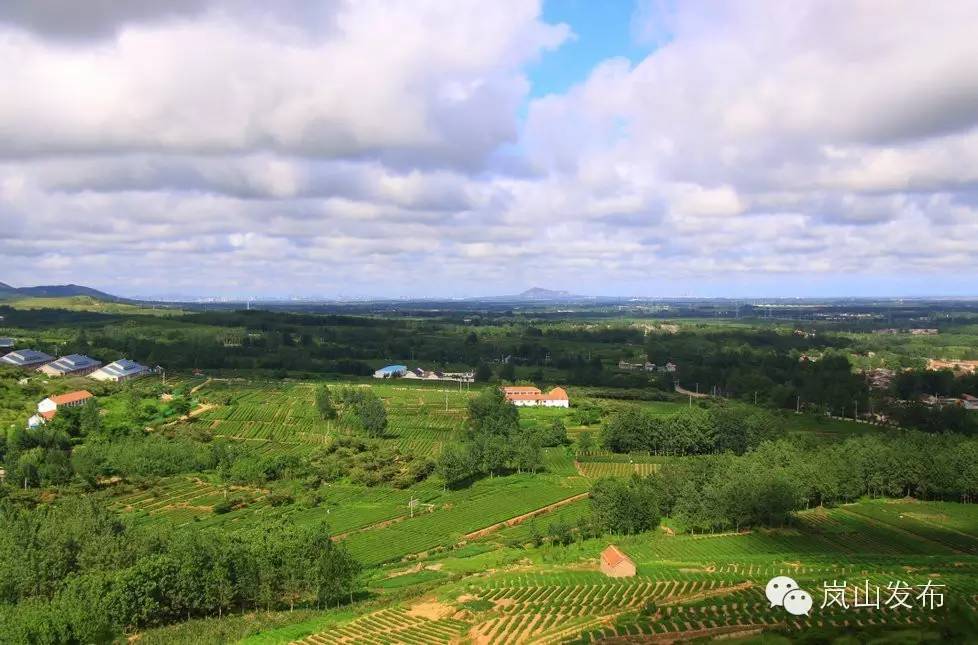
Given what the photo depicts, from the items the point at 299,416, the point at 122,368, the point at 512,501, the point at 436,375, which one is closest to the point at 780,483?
the point at 512,501

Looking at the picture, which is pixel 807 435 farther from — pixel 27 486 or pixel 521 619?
pixel 27 486

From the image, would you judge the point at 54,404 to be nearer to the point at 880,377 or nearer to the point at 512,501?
the point at 512,501

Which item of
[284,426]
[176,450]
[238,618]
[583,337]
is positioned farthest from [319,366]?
[238,618]

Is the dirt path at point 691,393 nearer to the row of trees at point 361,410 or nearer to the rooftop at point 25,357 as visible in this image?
the row of trees at point 361,410

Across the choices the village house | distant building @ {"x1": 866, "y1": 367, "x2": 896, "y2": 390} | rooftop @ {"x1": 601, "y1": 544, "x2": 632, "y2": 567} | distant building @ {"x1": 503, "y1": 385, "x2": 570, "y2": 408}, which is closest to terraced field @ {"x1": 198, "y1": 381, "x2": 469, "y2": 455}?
distant building @ {"x1": 503, "y1": 385, "x2": 570, "y2": 408}

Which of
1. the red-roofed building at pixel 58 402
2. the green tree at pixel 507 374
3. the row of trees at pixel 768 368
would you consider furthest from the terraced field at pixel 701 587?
the green tree at pixel 507 374

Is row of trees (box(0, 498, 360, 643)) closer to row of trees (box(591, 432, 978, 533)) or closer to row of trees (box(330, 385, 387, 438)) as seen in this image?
row of trees (box(591, 432, 978, 533))
